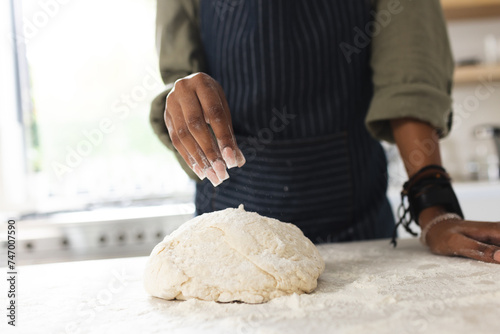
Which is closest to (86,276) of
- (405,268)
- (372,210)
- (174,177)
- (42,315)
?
(42,315)

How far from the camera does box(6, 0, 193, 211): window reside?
8.09ft

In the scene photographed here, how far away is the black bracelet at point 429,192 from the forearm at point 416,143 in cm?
3

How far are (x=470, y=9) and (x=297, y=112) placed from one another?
71.3 inches

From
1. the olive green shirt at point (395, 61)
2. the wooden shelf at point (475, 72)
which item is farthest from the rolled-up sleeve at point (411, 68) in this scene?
the wooden shelf at point (475, 72)

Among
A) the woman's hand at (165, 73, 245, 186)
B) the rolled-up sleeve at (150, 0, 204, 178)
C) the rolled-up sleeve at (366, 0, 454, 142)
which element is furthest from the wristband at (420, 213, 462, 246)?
the rolled-up sleeve at (150, 0, 204, 178)

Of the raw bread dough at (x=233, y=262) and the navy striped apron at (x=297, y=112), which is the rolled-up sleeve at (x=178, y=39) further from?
the raw bread dough at (x=233, y=262)

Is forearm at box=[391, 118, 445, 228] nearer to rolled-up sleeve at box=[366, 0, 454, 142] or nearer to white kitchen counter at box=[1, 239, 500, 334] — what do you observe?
rolled-up sleeve at box=[366, 0, 454, 142]

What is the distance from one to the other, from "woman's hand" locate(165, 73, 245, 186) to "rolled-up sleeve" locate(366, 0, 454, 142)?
46cm

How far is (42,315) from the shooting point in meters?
0.65

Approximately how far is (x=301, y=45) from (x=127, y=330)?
2.70 feet

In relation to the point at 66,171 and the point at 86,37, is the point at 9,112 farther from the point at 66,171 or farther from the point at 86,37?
the point at 86,37

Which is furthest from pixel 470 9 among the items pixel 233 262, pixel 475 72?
pixel 233 262

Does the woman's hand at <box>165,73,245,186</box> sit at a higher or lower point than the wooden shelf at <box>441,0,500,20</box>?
lower

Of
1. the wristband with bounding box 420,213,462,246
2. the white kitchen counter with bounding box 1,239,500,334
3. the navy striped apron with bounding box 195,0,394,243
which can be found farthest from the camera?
the navy striped apron with bounding box 195,0,394,243
